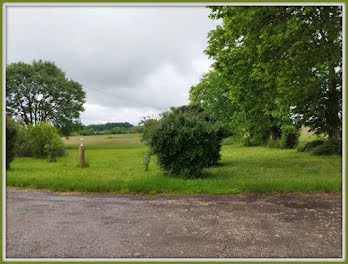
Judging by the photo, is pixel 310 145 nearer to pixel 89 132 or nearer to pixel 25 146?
pixel 89 132

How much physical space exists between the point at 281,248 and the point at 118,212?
3.67m

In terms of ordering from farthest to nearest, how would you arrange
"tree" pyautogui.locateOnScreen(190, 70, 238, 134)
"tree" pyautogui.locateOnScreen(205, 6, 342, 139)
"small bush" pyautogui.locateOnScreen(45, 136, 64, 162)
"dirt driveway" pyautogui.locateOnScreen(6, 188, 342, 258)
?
"tree" pyautogui.locateOnScreen(190, 70, 238, 134) → "small bush" pyautogui.locateOnScreen(45, 136, 64, 162) → "tree" pyautogui.locateOnScreen(205, 6, 342, 139) → "dirt driveway" pyautogui.locateOnScreen(6, 188, 342, 258)

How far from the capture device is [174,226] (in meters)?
5.16

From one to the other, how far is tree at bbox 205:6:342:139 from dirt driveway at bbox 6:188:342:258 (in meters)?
4.90

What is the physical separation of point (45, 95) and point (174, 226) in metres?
7.73

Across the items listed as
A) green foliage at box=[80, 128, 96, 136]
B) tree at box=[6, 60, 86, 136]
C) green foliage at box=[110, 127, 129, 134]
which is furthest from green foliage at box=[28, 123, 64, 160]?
green foliage at box=[110, 127, 129, 134]

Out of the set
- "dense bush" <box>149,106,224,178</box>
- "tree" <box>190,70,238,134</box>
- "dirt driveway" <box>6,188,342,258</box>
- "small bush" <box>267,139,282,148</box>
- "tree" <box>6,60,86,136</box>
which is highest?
"tree" <box>190,70,238,134</box>

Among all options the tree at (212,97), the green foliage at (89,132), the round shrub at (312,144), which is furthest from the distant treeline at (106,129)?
the tree at (212,97)

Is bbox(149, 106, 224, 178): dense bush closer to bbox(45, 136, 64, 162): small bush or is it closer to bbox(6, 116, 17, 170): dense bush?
bbox(6, 116, 17, 170): dense bush

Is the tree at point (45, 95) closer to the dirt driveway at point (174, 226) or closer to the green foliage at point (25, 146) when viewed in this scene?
the dirt driveway at point (174, 226)

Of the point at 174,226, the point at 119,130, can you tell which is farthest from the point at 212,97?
the point at 174,226

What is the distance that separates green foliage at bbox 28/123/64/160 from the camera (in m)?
17.4

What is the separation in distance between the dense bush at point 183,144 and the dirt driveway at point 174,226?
3.12m

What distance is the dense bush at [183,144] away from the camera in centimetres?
1046
